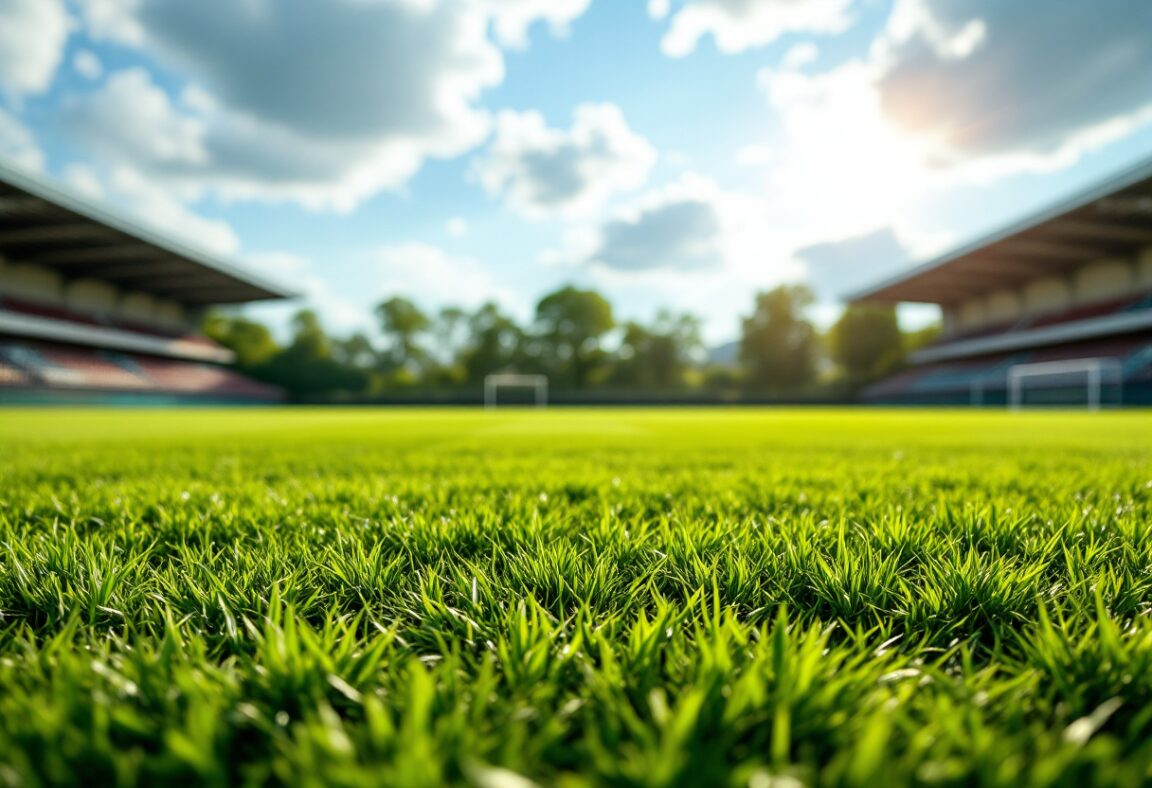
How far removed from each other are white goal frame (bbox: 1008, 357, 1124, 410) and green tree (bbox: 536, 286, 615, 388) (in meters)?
30.8

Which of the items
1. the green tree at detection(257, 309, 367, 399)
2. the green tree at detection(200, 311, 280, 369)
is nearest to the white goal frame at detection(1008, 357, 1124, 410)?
the green tree at detection(257, 309, 367, 399)

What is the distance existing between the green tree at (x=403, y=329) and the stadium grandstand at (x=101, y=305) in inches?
539

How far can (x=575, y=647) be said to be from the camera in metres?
0.73

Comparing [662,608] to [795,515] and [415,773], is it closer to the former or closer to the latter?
[415,773]

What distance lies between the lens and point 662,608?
835 mm

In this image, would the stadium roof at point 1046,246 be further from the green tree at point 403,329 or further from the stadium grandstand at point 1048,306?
the green tree at point 403,329

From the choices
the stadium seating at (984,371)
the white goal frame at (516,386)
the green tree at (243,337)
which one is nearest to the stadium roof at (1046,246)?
the stadium seating at (984,371)

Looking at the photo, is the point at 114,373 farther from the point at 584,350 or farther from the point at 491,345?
the point at 584,350

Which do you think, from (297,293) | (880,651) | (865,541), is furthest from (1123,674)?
(297,293)

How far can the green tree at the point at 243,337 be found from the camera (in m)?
50.1

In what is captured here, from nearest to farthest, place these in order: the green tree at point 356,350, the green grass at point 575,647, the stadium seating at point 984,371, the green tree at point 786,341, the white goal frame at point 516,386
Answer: the green grass at point 575,647 → the stadium seating at point 984,371 → the white goal frame at point 516,386 → the green tree at point 786,341 → the green tree at point 356,350

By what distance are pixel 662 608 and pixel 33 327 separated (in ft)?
135

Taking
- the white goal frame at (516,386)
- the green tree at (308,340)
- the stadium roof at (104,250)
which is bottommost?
the white goal frame at (516,386)

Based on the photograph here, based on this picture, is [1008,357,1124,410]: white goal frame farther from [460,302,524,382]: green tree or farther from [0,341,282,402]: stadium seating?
[0,341,282,402]: stadium seating
